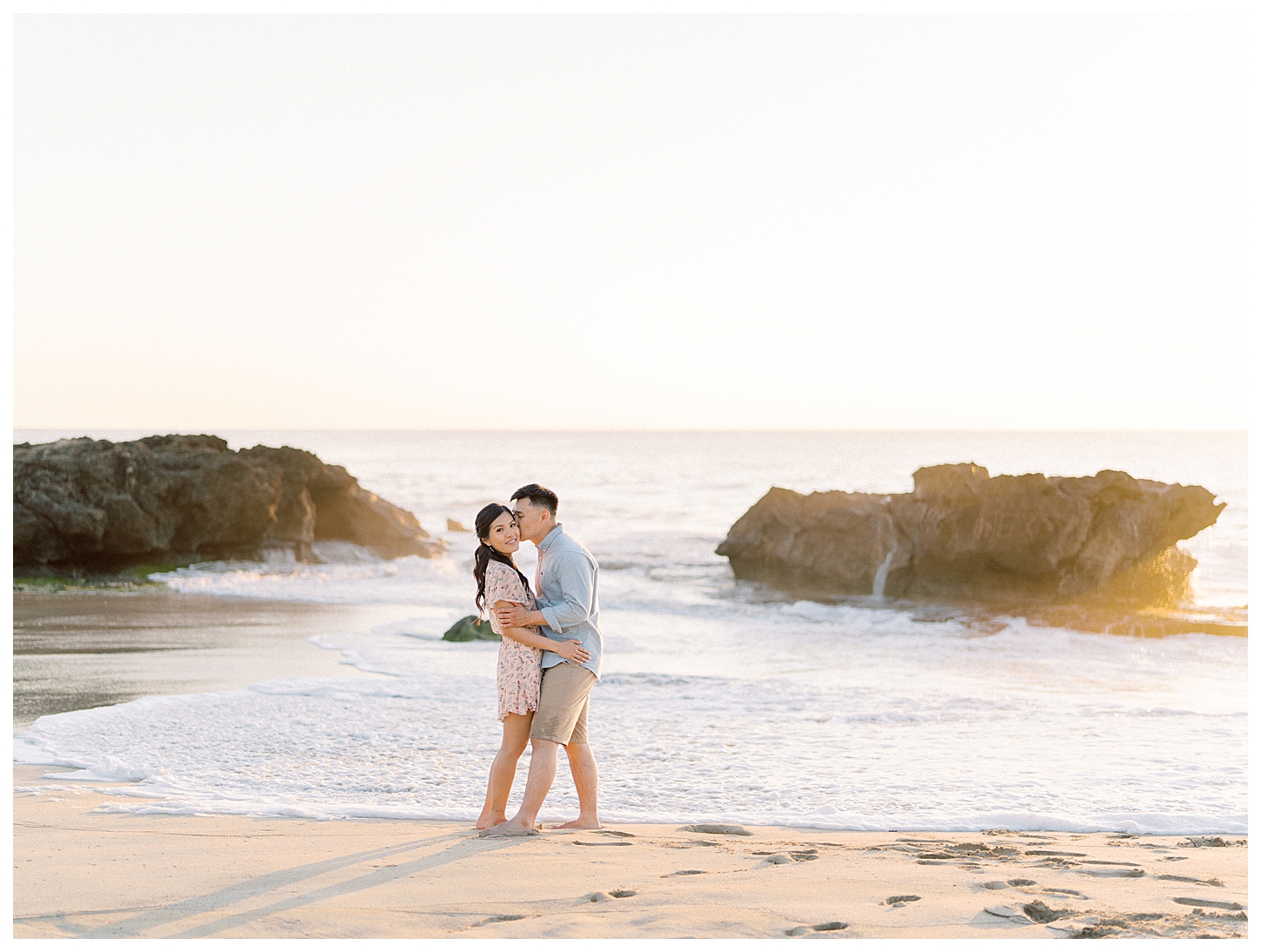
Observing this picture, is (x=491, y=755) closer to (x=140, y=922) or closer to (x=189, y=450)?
(x=140, y=922)

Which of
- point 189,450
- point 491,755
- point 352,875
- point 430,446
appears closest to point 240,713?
point 491,755

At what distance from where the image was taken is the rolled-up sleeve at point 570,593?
219 inches

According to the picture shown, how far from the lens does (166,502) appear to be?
2202 centimetres

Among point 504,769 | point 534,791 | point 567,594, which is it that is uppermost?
point 567,594

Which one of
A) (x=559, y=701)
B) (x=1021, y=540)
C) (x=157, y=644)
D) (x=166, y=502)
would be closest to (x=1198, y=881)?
(x=559, y=701)

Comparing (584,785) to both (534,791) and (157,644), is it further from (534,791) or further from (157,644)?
(157,644)

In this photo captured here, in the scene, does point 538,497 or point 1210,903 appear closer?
point 1210,903

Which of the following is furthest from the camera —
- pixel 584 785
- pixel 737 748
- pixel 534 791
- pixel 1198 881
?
pixel 737 748

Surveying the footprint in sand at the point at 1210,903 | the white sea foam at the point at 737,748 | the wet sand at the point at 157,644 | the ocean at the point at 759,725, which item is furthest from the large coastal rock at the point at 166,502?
the footprint in sand at the point at 1210,903

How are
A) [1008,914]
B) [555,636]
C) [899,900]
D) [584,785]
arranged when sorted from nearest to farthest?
[1008,914] → [899,900] → [555,636] → [584,785]

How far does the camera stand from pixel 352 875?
4.65 meters

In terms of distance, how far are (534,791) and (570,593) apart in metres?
1.06

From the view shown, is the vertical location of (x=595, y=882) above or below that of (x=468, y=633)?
above

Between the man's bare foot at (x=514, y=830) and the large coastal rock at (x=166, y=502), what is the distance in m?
17.4
